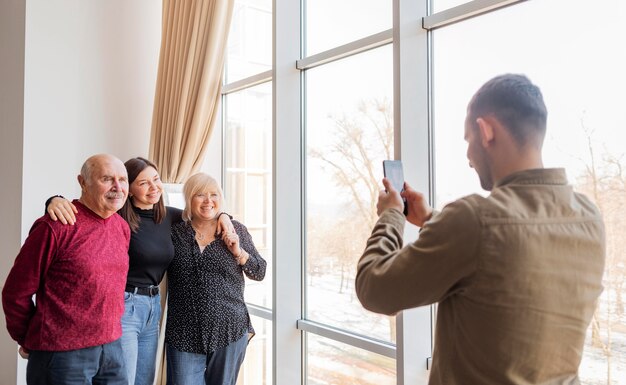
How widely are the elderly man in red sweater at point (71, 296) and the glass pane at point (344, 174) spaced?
1223 millimetres

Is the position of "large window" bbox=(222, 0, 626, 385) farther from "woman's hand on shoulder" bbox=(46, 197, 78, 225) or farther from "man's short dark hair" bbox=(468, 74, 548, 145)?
"woman's hand on shoulder" bbox=(46, 197, 78, 225)

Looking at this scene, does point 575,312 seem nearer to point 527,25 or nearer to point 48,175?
point 527,25

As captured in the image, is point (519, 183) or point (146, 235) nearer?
point (519, 183)

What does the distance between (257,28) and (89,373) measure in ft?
8.30

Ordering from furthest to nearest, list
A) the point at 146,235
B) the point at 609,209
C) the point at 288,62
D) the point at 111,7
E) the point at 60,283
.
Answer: the point at 111,7 < the point at 288,62 < the point at 146,235 < the point at 60,283 < the point at 609,209

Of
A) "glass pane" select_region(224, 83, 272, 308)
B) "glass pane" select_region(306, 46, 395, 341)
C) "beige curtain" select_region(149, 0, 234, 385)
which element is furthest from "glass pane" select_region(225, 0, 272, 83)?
"glass pane" select_region(306, 46, 395, 341)

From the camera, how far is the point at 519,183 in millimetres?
1013

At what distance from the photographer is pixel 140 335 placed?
2408 millimetres

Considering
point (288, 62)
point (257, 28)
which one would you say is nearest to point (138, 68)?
point (257, 28)

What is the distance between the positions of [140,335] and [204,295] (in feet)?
1.32

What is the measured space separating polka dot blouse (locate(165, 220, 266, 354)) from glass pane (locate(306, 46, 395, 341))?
566mm

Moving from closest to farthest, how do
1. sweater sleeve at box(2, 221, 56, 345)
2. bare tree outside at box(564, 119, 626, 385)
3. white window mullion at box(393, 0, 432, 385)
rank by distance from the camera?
1. bare tree outside at box(564, 119, 626, 385)
2. sweater sleeve at box(2, 221, 56, 345)
3. white window mullion at box(393, 0, 432, 385)

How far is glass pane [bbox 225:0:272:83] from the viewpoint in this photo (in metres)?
3.49

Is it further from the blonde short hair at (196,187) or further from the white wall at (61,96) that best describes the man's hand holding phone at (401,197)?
the white wall at (61,96)
